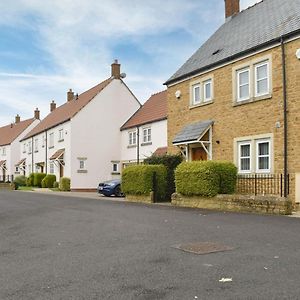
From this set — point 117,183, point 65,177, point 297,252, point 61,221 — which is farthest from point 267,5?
point 65,177

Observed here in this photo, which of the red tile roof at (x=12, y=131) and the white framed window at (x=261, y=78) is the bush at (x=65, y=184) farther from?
the red tile roof at (x=12, y=131)

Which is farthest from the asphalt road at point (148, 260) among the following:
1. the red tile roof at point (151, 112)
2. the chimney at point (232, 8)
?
the red tile roof at point (151, 112)

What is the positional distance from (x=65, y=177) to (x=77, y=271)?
3220 centimetres

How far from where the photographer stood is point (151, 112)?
120 feet

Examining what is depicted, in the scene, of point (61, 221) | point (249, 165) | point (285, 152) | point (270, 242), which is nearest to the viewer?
point (270, 242)

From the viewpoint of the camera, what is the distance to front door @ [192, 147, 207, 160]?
22.3 metres

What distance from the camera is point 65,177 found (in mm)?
38219

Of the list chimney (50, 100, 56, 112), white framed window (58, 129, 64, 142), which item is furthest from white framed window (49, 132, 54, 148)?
chimney (50, 100, 56, 112)

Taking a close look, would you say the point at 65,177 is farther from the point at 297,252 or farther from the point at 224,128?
the point at 297,252

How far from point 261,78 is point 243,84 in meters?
1.14

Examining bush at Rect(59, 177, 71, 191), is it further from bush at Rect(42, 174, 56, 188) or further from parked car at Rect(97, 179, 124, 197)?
parked car at Rect(97, 179, 124, 197)

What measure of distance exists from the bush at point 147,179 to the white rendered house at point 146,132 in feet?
29.6

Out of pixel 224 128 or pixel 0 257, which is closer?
pixel 0 257

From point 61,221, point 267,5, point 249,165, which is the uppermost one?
point 267,5
